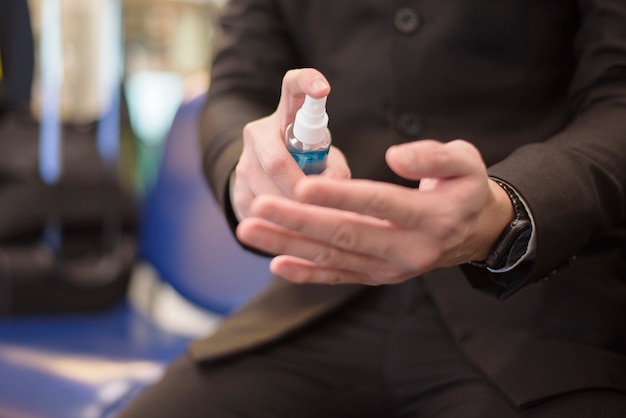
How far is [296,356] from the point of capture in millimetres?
770

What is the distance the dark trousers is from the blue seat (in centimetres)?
35

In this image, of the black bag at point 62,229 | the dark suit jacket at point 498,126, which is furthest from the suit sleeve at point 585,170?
the black bag at point 62,229

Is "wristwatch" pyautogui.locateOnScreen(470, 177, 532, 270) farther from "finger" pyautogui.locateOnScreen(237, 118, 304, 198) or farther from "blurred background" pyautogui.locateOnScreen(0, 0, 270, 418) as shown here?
"blurred background" pyautogui.locateOnScreen(0, 0, 270, 418)

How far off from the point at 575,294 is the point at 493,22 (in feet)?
0.94

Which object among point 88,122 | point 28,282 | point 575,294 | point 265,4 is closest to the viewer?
point 575,294

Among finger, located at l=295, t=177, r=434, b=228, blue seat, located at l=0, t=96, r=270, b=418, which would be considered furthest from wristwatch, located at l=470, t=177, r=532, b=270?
blue seat, located at l=0, t=96, r=270, b=418

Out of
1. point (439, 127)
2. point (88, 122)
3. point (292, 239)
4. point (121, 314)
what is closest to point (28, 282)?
point (121, 314)

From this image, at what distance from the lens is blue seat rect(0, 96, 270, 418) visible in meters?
1.10

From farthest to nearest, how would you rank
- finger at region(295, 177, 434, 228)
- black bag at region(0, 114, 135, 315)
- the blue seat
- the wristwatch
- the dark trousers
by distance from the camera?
black bag at region(0, 114, 135, 315) < the blue seat < the dark trousers < the wristwatch < finger at region(295, 177, 434, 228)

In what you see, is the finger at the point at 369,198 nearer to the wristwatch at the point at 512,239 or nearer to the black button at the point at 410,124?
the wristwatch at the point at 512,239

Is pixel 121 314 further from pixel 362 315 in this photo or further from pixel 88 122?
pixel 362 315

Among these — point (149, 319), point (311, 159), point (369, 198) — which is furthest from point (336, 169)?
point (149, 319)

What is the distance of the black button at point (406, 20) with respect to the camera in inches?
30.0

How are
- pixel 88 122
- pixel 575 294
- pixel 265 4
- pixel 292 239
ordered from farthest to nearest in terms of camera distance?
pixel 88 122
pixel 265 4
pixel 575 294
pixel 292 239
